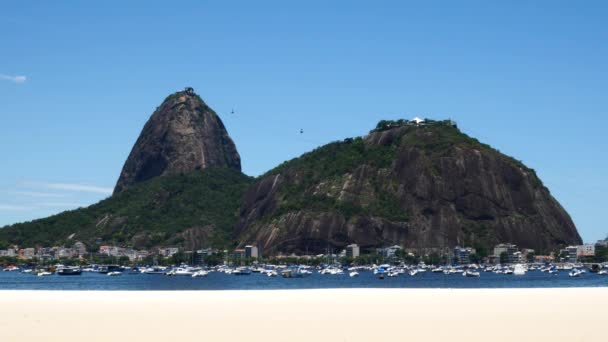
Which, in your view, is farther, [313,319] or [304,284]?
[304,284]

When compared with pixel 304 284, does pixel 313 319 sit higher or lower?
higher

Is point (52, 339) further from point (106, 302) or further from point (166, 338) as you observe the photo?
point (106, 302)

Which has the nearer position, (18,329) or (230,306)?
(18,329)

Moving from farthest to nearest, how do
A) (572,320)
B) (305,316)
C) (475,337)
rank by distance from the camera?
(305,316), (572,320), (475,337)

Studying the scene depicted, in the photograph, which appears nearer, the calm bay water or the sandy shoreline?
the sandy shoreline

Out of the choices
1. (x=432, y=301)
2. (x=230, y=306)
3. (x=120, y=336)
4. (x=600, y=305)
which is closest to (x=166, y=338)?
(x=120, y=336)

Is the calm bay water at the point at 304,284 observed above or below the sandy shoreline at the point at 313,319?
below

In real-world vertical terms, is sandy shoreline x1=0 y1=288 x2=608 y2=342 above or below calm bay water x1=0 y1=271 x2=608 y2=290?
above

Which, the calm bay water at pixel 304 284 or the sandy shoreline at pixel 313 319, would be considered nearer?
the sandy shoreline at pixel 313 319
